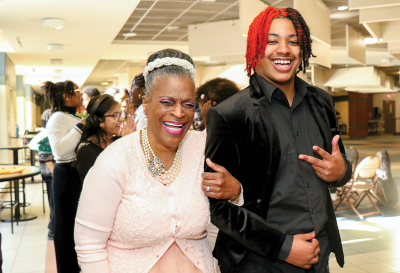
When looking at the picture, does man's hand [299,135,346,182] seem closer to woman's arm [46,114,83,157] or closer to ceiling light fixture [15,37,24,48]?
woman's arm [46,114,83,157]

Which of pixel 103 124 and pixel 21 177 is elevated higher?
pixel 103 124

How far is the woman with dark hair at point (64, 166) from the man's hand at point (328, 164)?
2.32 m

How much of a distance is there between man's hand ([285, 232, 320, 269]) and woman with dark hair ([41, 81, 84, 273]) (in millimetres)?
2248

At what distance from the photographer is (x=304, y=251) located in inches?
57.1

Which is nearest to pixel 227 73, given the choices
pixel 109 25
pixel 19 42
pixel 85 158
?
pixel 109 25

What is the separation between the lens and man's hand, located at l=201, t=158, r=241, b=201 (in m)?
1.42

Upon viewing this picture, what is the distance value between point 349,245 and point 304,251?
382cm

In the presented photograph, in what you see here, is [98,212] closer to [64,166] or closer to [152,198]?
[152,198]

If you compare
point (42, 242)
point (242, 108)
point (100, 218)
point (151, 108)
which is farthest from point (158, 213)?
point (42, 242)

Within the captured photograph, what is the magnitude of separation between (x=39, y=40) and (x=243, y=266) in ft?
30.1

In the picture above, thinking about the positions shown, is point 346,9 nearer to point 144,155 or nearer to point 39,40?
point 39,40

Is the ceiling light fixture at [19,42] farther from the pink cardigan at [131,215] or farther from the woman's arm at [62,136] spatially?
the pink cardigan at [131,215]

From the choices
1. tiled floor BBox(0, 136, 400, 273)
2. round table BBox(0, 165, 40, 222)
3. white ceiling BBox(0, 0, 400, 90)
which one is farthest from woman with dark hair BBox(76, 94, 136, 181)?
white ceiling BBox(0, 0, 400, 90)

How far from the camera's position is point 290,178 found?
1.53 metres
